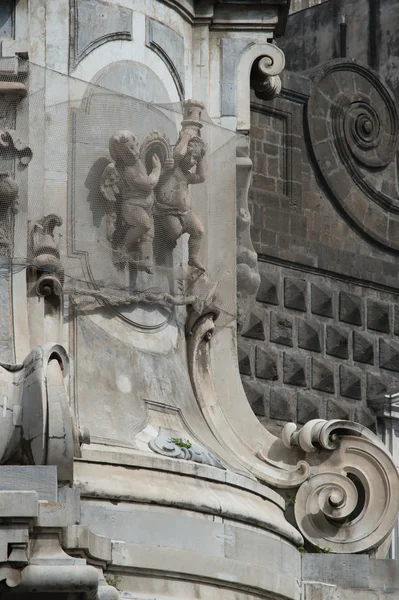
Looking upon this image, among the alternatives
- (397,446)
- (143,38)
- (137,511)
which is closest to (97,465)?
(137,511)

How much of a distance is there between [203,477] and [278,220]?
751 cm

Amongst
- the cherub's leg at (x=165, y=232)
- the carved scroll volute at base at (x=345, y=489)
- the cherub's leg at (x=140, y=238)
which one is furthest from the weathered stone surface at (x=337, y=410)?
the cherub's leg at (x=140, y=238)

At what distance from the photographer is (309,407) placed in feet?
88.4

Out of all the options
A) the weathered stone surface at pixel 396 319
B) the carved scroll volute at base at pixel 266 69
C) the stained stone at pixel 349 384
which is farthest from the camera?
the weathered stone surface at pixel 396 319

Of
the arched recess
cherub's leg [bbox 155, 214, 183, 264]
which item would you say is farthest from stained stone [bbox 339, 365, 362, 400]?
cherub's leg [bbox 155, 214, 183, 264]

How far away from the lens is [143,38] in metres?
21.5

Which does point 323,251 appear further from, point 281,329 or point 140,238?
point 140,238

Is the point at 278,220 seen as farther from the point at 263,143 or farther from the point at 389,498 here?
the point at 389,498

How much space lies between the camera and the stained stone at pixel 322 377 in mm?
27109

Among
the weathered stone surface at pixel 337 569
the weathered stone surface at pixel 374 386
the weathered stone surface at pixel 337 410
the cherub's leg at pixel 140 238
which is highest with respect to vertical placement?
the weathered stone surface at pixel 374 386

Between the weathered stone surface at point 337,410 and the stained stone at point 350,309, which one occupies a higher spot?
the stained stone at point 350,309

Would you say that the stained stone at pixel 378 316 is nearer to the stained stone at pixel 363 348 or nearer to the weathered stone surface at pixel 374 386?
the stained stone at pixel 363 348

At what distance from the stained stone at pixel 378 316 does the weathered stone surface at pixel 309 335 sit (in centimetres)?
83

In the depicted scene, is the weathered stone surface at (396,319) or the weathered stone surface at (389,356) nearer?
the weathered stone surface at (389,356)
